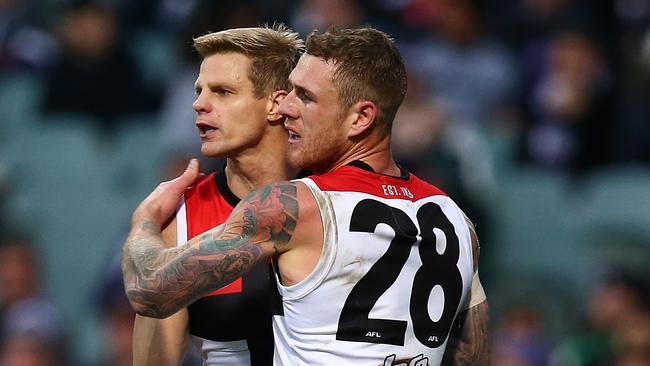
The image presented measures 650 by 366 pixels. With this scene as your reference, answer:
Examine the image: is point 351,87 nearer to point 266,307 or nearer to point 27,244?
point 266,307

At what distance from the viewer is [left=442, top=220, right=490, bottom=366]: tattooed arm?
171 inches

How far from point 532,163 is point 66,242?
3.89 meters

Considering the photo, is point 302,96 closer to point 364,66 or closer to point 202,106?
point 364,66

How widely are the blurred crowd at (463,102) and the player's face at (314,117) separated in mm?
3742

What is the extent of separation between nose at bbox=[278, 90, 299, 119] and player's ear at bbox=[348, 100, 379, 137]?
20cm

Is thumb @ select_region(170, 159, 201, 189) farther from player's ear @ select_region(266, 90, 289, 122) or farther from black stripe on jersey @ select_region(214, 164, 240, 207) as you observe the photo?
player's ear @ select_region(266, 90, 289, 122)

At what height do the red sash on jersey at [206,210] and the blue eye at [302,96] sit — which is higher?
the blue eye at [302,96]

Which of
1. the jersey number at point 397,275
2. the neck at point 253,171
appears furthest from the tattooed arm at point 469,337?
the neck at point 253,171

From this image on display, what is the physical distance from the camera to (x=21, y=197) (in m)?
9.77

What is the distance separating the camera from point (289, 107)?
3.98 meters

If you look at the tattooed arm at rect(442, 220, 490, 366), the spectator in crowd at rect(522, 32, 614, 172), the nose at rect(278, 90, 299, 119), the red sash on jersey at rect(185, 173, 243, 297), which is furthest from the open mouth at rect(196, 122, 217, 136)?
the spectator in crowd at rect(522, 32, 614, 172)

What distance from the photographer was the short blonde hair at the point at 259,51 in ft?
14.2

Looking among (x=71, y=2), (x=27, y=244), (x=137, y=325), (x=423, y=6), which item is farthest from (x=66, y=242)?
(x=137, y=325)

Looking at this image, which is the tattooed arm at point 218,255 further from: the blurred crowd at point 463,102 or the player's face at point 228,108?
the blurred crowd at point 463,102
